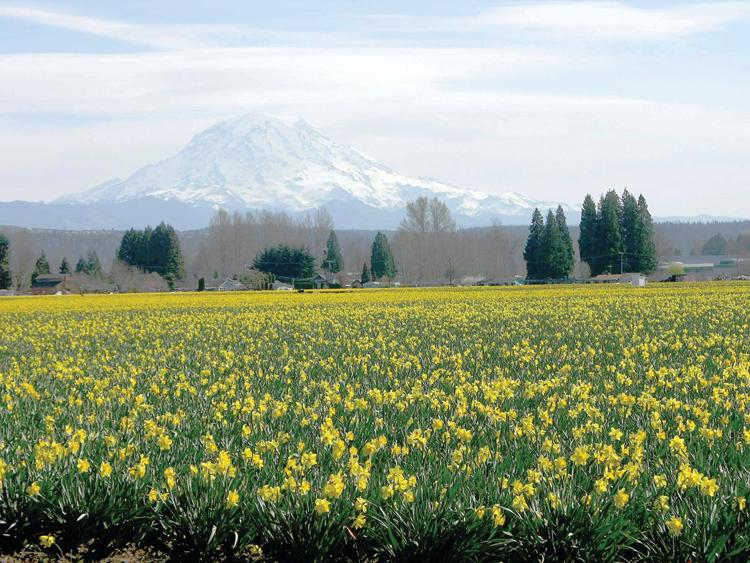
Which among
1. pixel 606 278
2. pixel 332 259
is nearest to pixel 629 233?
pixel 606 278

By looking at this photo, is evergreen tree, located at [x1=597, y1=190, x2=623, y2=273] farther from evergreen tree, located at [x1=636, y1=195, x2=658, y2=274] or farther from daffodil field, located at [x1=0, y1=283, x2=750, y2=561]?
daffodil field, located at [x1=0, y1=283, x2=750, y2=561]

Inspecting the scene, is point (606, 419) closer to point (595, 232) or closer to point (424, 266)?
point (595, 232)

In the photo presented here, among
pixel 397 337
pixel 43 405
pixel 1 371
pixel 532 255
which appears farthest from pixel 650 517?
pixel 532 255

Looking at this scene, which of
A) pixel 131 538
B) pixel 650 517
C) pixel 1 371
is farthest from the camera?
pixel 1 371

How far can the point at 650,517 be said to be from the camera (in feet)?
20.7

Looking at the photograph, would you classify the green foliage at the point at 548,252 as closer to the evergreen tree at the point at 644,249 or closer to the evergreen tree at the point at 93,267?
the evergreen tree at the point at 644,249

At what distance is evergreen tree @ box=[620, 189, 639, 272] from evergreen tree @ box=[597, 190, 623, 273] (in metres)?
0.80

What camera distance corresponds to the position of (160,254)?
12481cm

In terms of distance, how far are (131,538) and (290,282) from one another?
103 metres

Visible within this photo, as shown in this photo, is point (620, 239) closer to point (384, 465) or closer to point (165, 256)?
point (165, 256)

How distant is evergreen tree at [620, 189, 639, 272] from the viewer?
4048 inches

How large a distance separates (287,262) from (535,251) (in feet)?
97.8

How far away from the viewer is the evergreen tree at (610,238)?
10275 cm

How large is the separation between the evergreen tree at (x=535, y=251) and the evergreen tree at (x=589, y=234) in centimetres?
536
